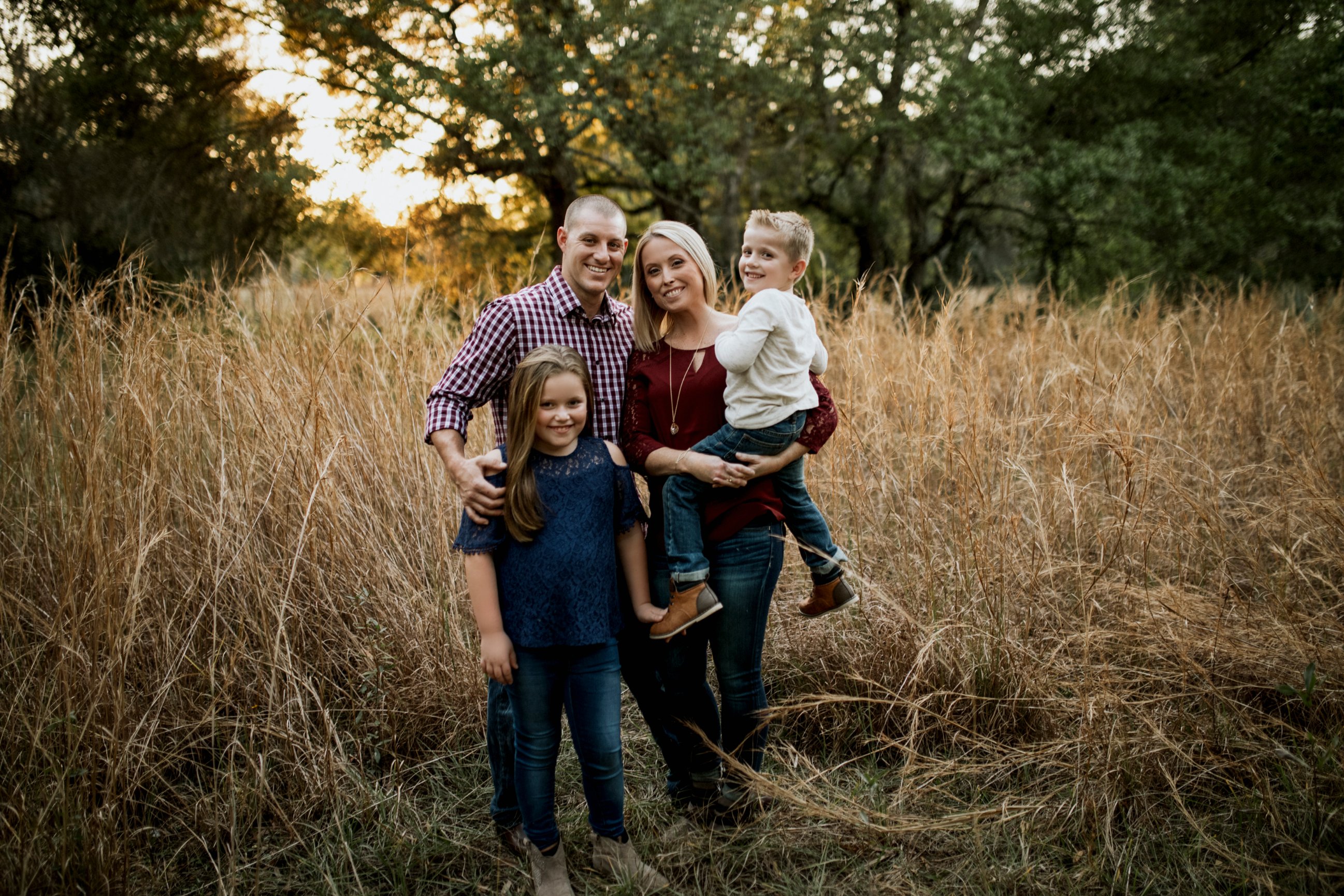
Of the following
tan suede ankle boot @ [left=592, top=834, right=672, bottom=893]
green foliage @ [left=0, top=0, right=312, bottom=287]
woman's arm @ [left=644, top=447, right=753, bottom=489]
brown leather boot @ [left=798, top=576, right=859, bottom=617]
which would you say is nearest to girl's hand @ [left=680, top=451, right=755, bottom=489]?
woman's arm @ [left=644, top=447, right=753, bottom=489]

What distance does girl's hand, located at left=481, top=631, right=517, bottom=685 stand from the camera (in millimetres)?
1866

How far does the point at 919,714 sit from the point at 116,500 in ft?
8.89

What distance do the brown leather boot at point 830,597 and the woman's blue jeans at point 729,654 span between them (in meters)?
0.17

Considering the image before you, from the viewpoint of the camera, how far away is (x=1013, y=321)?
571 centimetres

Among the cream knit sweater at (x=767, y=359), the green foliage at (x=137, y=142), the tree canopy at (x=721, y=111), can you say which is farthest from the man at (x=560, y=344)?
the tree canopy at (x=721, y=111)

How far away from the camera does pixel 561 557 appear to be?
1.88m

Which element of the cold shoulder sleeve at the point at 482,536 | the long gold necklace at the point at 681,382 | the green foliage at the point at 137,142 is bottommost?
the cold shoulder sleeve at the point at 482,536

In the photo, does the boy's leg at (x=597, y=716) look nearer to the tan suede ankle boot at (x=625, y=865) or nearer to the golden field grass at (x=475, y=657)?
the tan suede ankle boot at (x=625, y=865)

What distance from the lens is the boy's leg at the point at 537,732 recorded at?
1.92m

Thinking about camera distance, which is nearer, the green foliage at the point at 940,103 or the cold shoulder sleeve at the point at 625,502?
the cold shoulder sleeve at the point at 625,502

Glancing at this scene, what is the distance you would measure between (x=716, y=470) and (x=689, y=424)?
192 mm

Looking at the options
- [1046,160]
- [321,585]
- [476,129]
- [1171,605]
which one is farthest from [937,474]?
[1046,160]

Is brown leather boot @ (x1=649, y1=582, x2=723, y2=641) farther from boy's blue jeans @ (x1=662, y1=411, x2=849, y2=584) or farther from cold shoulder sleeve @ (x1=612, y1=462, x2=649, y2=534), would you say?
cold shoulder sleeve @ (x1=612, y1=462, x2=649, y2=534)

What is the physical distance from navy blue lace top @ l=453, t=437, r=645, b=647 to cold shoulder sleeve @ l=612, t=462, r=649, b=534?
3 cm
